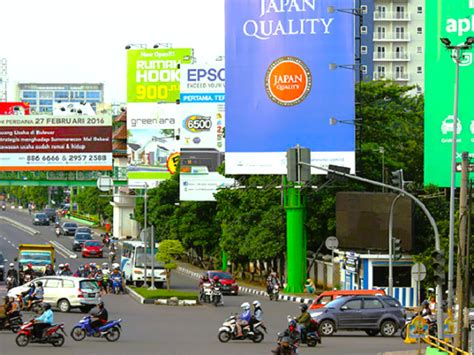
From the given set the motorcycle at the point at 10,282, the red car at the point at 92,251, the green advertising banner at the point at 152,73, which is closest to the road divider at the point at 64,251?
the red car at the point at 92,251

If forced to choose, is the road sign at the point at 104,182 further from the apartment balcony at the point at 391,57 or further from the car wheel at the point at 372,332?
the car wheel at the point at 372,332

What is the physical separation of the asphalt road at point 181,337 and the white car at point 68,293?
453 millimetres

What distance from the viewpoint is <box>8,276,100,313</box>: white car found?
41062 millimetres

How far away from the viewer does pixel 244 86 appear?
52.7 meters

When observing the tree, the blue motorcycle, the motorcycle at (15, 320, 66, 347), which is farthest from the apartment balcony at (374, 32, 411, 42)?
the motorcycle at (15, 320, 66, 347)

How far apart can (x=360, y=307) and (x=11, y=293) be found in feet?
42.4

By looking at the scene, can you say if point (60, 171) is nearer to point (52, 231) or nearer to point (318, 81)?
point (52, 231)

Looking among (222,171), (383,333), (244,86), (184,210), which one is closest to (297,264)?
(244,86)

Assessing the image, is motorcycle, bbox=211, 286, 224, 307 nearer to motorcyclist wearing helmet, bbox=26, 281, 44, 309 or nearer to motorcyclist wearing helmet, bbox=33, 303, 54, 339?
motorcyclist wearing helmet, bbox=26, 281, 44, 309

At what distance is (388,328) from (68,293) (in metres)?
11.6

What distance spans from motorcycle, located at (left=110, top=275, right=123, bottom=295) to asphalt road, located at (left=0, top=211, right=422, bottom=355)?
→ 14.3 feet

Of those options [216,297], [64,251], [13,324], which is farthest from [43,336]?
[64,251]

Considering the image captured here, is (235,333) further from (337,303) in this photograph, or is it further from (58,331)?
(58,331)

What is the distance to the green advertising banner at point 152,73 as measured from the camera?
9919cm
